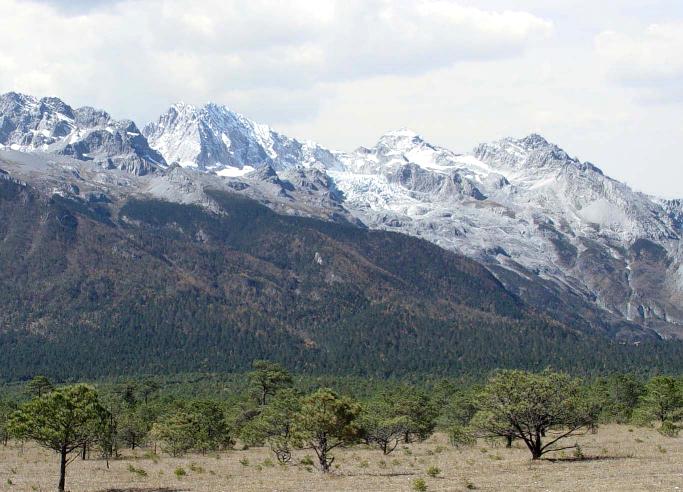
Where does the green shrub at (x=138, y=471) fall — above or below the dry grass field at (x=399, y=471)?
above

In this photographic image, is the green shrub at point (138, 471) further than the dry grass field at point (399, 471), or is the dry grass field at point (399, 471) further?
the green shrub at point (138, 471)

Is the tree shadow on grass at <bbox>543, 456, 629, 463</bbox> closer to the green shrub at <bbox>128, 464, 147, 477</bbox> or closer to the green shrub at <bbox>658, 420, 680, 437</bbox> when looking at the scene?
the green shrub at <bbox>658, 420, 680, 437</bbox>

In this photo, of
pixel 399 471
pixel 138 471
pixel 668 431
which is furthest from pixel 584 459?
pixel 138 471

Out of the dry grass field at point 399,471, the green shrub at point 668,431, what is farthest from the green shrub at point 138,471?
the green shrub at point 668,431

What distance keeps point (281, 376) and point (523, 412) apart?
91.0 meters

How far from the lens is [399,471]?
3292 inches

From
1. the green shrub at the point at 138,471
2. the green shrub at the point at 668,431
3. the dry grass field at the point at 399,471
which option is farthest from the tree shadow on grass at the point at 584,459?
the green shrub at the point at 138,471

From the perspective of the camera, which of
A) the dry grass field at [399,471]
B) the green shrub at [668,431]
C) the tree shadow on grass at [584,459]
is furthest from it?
the green shrub at [668,431]

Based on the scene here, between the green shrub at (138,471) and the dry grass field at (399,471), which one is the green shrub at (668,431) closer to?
the dry grass field at (399,471)

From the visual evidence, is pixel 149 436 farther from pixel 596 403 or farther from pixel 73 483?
pixel 596 403

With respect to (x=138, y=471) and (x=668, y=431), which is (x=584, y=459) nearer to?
(x=668, y=431)

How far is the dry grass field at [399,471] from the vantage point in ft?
218

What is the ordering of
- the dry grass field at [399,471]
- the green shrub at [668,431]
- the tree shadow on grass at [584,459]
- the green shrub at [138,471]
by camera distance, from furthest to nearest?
the green shrub at [668,431] → the green shrub at [138,471] → the tree shadow on grass at [584,459] → the dry grass field at [399,471]

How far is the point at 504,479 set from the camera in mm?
68750
